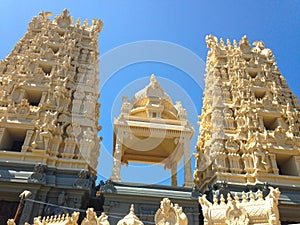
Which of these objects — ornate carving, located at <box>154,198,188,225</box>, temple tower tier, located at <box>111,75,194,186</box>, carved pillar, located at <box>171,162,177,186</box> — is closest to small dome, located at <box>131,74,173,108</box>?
temple tower tier, located at <box>111,75,194,186</box>

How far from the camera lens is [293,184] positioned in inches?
821

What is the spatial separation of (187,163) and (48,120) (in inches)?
444

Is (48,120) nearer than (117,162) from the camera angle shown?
Yes

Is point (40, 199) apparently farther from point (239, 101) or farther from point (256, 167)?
point (239, 101)

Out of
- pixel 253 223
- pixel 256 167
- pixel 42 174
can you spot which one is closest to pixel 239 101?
pixel 256 167

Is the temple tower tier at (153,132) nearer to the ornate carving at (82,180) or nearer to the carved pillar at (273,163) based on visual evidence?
the ornate carving at (82,180)

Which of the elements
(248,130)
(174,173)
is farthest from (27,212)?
(248,130)

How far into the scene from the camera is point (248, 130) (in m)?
24.0

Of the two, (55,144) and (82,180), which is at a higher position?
(55,144)

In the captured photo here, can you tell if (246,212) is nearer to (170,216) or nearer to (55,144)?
(170,216)

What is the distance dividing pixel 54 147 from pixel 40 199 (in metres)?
4.07

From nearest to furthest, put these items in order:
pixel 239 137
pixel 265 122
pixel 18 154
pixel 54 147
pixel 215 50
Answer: pixel 18 154, pixel 54 147, pixel 239 137, pixel 265 122, pixel 215 50

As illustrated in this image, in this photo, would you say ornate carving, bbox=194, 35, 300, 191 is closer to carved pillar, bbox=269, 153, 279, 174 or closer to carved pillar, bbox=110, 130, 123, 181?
carved pillar, bbox=269, 153, 279, 174

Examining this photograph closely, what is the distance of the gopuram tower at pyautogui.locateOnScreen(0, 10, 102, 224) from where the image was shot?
18.3 meters
